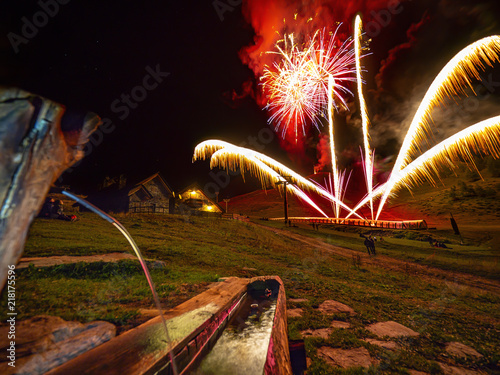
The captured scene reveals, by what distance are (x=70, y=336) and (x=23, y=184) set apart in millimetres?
2969

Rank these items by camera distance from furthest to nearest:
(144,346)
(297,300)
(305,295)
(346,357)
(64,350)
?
(305,295) < (297,300) < (346,357) < (64,350) < (144,346)

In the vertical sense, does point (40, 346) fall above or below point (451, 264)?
above

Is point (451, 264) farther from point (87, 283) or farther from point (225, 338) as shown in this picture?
point (87, 283)

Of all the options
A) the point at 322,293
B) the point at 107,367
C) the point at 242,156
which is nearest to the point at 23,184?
the point at 107,367

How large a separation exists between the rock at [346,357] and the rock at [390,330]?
118 cm

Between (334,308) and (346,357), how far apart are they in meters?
2.49

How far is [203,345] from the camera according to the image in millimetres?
3215

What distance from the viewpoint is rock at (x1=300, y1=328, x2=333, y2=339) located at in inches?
176

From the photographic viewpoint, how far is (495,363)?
13.2ft

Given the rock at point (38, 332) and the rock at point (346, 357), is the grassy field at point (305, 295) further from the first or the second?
the rock at point (38, 332)

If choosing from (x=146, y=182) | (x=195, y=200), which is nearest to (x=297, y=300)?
(x=146, y=182)

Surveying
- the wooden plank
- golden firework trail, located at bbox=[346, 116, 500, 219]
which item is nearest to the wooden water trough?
the wooden plank

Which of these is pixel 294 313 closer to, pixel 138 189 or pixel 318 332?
pixel 318 332

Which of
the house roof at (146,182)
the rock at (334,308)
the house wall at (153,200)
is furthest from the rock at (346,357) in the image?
the house roof at (146,182)
